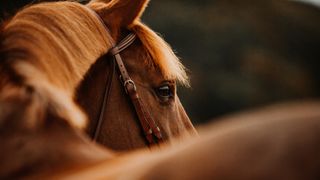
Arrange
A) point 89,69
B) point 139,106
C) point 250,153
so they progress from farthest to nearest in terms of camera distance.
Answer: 1. point 139,106
2. point 89,69
3. point 250,153

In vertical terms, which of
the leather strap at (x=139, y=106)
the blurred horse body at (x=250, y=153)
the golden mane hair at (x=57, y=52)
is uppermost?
the blurred horse body at (x=250, y=153)

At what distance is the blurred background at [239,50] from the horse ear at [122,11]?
20010 mm

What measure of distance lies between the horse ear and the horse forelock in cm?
8

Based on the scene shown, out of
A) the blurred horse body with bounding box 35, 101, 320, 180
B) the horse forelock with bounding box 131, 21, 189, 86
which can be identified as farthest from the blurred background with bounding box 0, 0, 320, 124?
the blurred horse body with bounding box 35, 101, 320, 180

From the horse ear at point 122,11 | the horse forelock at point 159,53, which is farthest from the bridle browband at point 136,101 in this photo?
the horse forelock at point 159,53

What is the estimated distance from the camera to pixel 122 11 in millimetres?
3328

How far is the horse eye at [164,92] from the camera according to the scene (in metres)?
3.31

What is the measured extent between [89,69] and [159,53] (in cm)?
56

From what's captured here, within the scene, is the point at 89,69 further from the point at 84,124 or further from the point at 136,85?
the point at 84,124

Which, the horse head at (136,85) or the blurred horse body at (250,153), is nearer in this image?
the blurred horse body at (250,153)

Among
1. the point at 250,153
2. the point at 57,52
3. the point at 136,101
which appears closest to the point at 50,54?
the point at 57,52

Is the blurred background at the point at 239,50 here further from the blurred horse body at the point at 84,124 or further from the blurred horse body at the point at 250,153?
the blurred horse body at the point at 250,153

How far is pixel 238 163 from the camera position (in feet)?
5.03

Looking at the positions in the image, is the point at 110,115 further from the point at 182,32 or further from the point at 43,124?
the point at 182,32
